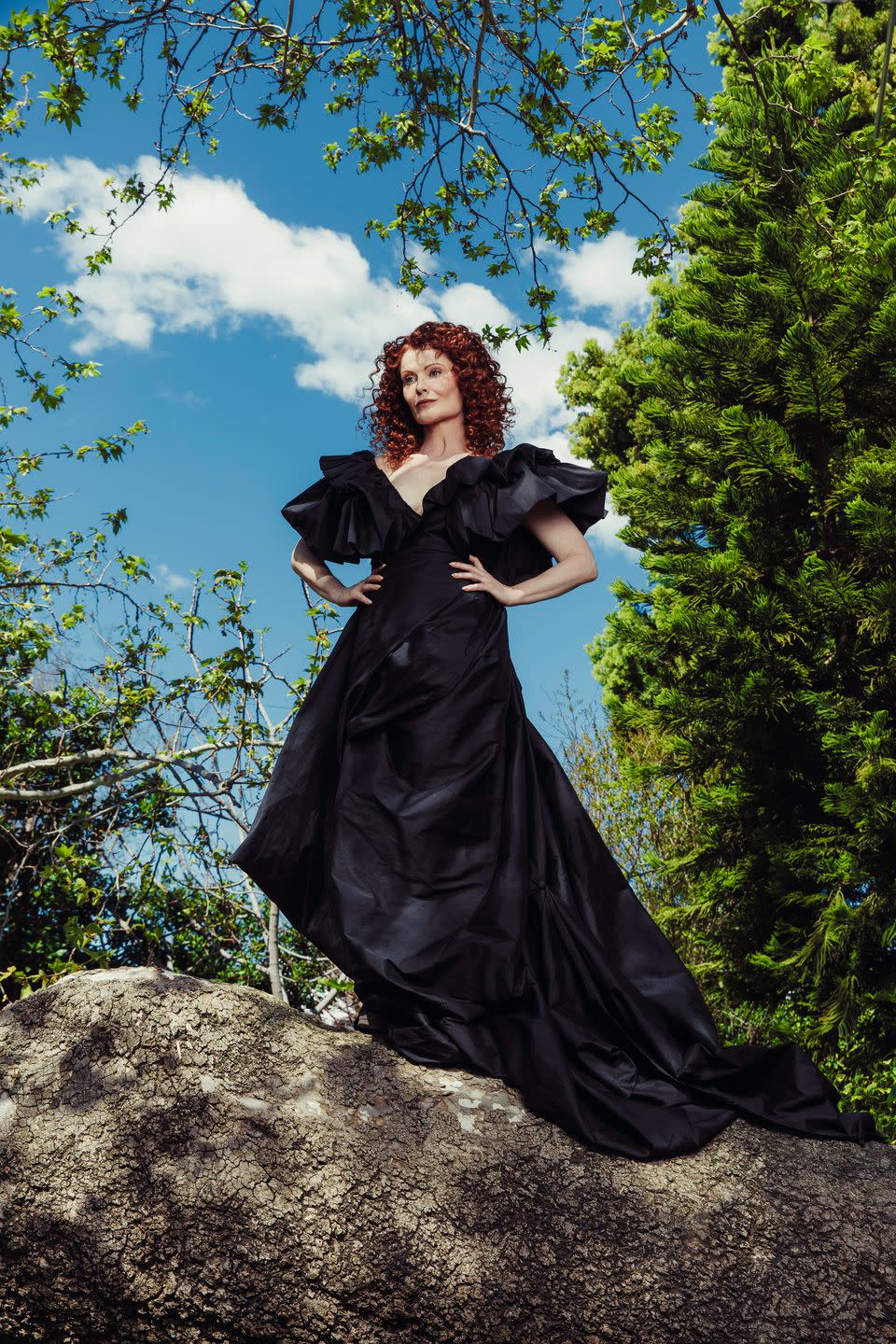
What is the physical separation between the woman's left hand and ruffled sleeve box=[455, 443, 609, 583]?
0.11 m

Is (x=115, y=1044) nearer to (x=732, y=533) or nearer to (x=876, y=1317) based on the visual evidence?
(x=876, y=1317)

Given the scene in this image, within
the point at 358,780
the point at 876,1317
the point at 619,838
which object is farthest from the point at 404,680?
the point at 619,838

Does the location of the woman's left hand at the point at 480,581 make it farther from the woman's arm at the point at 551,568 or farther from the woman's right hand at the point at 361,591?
the woman's right hand at the point at 361,591

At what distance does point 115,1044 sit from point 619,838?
837 cm

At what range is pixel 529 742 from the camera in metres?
3.63

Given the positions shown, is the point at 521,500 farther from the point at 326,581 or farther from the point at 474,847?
the point at 474,847

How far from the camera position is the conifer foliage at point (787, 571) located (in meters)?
5.80

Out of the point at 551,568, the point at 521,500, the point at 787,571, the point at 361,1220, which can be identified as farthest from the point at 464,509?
the point at 787,571

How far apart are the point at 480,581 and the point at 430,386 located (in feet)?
2.80

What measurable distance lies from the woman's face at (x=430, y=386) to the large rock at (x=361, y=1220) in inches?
89.4

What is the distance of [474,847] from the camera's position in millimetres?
3338

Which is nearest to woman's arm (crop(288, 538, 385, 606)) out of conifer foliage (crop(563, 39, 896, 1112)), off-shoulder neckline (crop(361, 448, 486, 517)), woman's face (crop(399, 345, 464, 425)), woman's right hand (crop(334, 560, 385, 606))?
woman's right hand (crop(334, 560, 385, 606))

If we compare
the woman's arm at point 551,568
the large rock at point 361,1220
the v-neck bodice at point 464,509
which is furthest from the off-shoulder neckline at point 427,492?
the large rock at point 361,1220

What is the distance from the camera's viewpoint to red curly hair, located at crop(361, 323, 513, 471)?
4086mm
